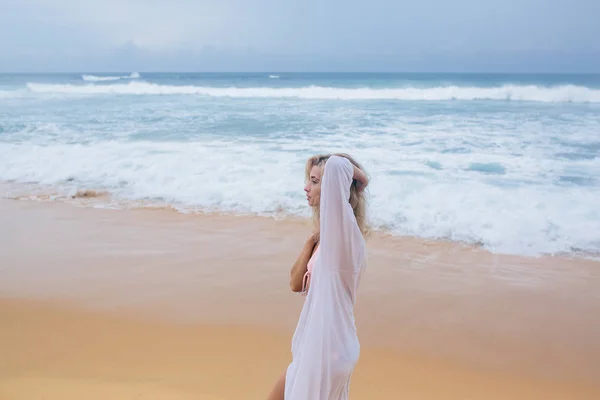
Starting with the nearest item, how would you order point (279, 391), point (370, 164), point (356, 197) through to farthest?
point (356, 197) < point (279, 391) < point (370, 164)

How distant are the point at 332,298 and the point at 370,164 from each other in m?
9.36

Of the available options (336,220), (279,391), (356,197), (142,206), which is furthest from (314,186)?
(142,206)

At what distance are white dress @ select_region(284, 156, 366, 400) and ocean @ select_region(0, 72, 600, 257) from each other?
4.85 meters

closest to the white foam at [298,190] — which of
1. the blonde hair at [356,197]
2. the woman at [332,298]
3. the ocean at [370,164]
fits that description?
the ocean at [370,164]

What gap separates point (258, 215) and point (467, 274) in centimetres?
345

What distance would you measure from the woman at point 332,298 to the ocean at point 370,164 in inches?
191

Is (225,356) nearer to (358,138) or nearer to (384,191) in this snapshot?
(384,191)

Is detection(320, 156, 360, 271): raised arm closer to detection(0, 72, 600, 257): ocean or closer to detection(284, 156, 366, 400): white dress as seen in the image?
detection(284, 156, 366, 400): white dress

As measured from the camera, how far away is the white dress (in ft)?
6.99

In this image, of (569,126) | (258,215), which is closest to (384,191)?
(258,215)

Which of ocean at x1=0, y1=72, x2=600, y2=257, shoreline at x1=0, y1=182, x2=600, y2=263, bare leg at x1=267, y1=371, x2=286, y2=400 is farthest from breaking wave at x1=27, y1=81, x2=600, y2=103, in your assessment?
bare leg at x1=267, y1=371, x2=286, y2=400

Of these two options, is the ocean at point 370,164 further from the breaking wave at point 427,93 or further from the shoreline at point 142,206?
the breaking wave at point 427,93

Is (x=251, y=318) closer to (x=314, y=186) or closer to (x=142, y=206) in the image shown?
(x=314, y=186)

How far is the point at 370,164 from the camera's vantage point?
11359 millimetres
